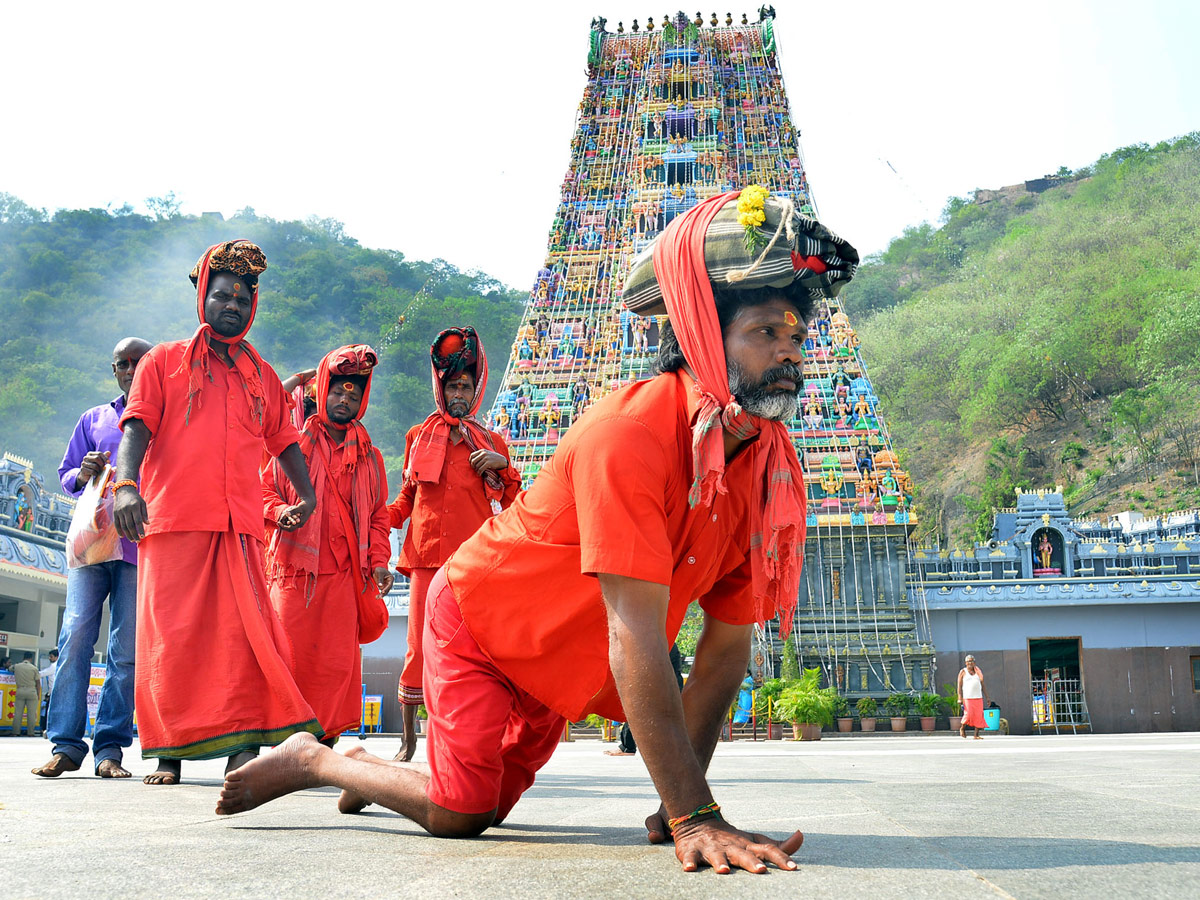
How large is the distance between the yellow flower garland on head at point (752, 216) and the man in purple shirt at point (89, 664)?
107 inches

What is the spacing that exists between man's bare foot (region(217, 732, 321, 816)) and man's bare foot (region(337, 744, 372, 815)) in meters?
0.10

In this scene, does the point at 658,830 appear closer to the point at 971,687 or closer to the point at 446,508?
the point at 446,508

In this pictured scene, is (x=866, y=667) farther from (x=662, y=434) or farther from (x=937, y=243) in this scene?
(x=937, y=243)

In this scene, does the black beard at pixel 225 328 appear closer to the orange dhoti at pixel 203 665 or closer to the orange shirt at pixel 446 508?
the orange dhoti at pixel 203 665

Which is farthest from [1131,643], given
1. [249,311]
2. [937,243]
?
[937,243]

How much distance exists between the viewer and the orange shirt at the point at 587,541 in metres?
1.89

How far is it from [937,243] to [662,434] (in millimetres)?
59661

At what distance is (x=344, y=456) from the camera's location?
448 centimetres

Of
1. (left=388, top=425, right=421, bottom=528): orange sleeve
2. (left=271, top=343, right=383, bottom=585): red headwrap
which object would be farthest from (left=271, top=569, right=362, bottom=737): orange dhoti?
(left=388, top=425, right=421, bottom=528): orange sleeve

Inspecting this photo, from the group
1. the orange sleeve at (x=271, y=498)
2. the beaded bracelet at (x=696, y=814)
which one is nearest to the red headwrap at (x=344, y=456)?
the orange sleeve at (x=271, y=498)

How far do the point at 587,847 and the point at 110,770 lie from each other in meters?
2.51

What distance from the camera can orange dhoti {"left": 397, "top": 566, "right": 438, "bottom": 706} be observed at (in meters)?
4.44

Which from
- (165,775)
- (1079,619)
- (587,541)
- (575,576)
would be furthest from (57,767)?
(1079,619)

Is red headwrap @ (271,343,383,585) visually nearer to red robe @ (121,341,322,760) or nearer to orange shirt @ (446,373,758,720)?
red robe @ (121,341,322,760)
